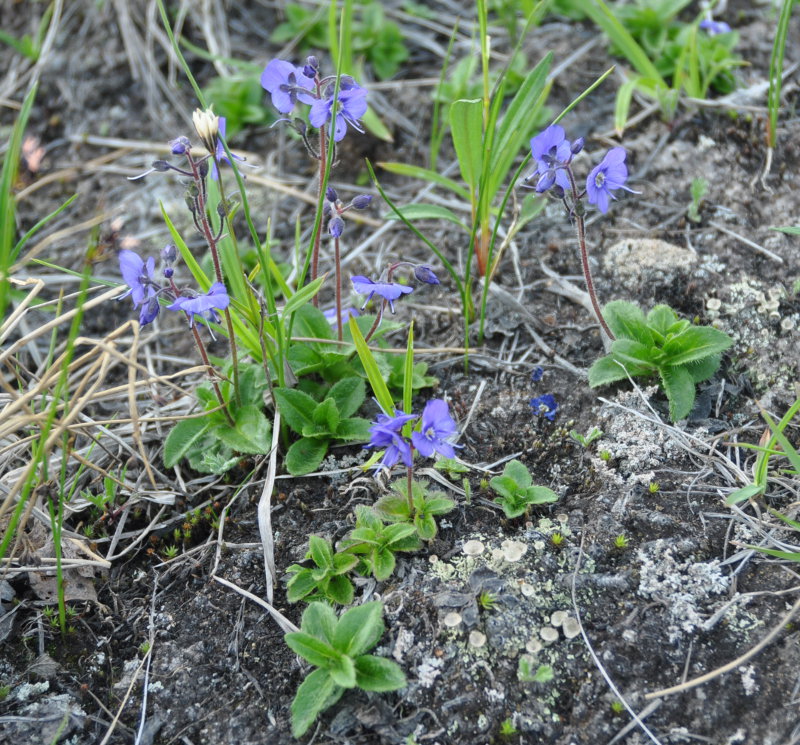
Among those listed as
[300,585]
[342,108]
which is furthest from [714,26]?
[300,585]

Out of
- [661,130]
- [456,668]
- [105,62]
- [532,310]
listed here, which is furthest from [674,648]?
[105,62]

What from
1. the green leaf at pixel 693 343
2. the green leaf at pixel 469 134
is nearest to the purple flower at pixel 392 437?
the green leaf at pixel 693 343

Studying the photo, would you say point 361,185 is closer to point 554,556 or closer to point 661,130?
point 661,130

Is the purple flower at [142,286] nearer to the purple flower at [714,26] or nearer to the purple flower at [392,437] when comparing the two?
the purple flower at [392,437]

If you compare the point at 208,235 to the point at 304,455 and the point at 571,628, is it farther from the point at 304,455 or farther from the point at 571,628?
the point at 571,628

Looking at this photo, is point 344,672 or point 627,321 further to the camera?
point 627,321

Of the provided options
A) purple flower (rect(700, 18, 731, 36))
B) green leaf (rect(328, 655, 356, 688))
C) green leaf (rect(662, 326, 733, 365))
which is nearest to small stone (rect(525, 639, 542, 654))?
green leaf (rect(328, 655, 356, 688))

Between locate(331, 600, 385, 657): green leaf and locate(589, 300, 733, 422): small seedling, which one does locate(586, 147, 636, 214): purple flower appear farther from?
locate(331, 600, 385, 657): green leaf
